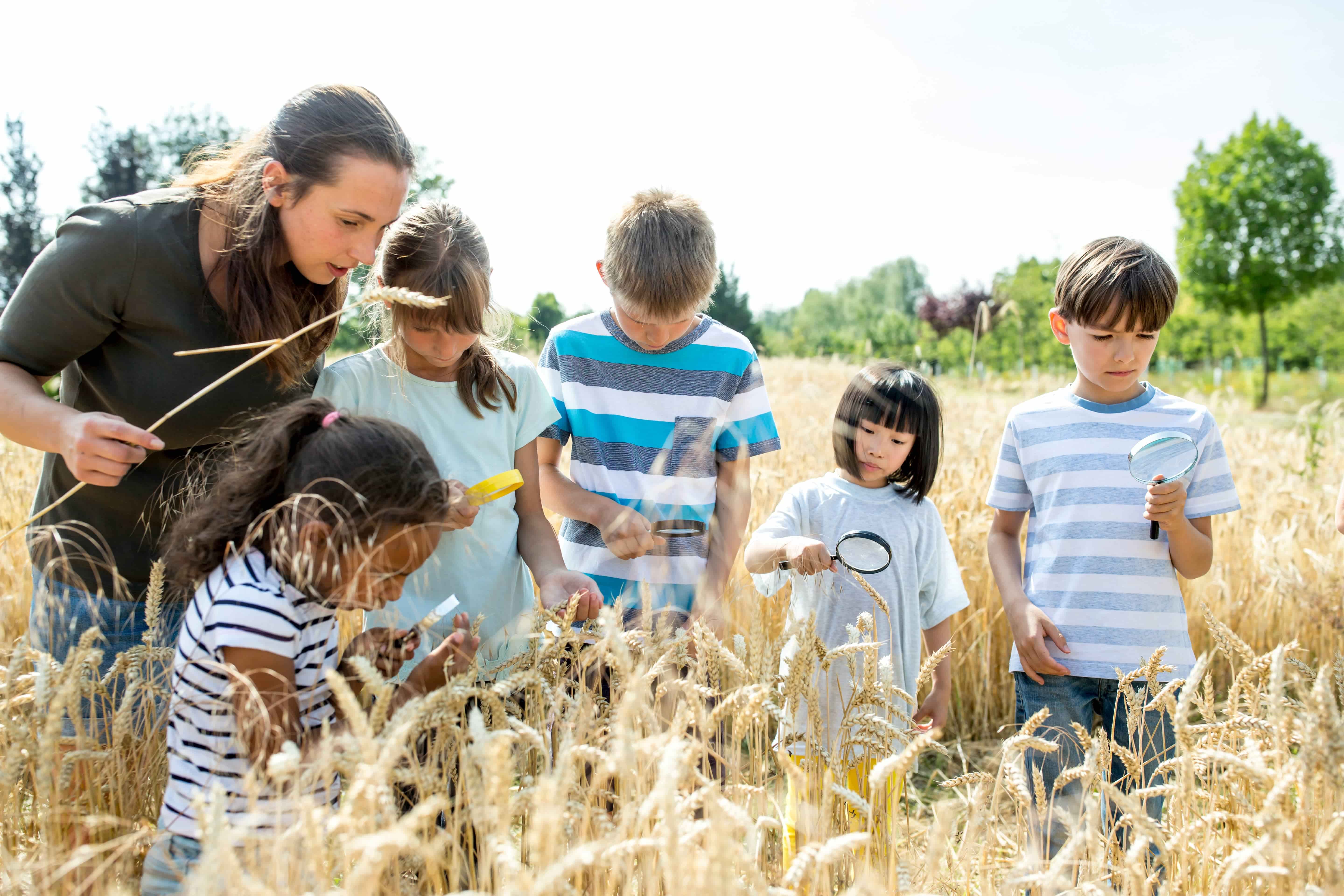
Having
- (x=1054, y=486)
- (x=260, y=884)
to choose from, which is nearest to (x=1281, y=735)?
(x=1054, y=486)

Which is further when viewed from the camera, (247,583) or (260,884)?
(247,583)

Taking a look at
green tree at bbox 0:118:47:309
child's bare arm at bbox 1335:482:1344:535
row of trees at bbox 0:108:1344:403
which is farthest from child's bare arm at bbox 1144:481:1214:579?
green tree at bbox 0:118:47:309

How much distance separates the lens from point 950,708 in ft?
11.6

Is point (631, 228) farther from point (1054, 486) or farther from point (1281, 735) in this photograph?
point (1281, 735)

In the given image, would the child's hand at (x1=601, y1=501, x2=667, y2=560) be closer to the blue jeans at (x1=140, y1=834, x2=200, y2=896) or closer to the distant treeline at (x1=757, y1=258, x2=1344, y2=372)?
the blue jeans at (x1=140, y1=834, x2=200, y2=896)

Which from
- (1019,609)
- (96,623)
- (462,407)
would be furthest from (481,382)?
(1019,609)

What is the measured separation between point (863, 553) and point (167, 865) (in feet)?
5.03

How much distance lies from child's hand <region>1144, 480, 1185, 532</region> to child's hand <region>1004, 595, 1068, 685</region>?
1.20 feet

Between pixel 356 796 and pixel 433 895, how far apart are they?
1.35 feet

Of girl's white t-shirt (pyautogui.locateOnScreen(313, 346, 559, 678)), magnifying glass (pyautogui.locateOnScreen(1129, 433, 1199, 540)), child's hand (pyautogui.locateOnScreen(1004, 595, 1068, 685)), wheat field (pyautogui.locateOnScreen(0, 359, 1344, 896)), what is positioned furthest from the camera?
child's hand (pyautogui.locateOnScreen(1004, 595, 1068, 685))

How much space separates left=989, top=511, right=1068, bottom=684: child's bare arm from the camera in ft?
7.00

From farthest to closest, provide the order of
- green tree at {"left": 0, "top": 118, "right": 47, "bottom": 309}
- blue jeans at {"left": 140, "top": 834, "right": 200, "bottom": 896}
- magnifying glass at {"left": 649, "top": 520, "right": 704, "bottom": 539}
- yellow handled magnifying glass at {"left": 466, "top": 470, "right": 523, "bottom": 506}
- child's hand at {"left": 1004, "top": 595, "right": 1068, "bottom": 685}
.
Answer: green tree at {"left": 0, "top": 118, "right": 47, "bottom": 309} < magnifying glass at {"left": 649, "top": 520, "right": 704, "bottom": 539} < child's hand at {"left": 1004, "top": 595, "right": 1068, "bottom": 685} < yellow handled magnifying glass at {"left": 466, "top": 470, "right": 523, "bottom": 506} < blue jeans at {"left": 140, "top": 834, "right": 200, "bottom": 896}

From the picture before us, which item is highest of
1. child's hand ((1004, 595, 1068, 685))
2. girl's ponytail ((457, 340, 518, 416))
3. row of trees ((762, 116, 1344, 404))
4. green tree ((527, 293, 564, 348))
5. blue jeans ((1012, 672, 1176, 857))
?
row of trees ((762, 116, 1344, 404))

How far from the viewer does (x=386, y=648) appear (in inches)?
57.7
